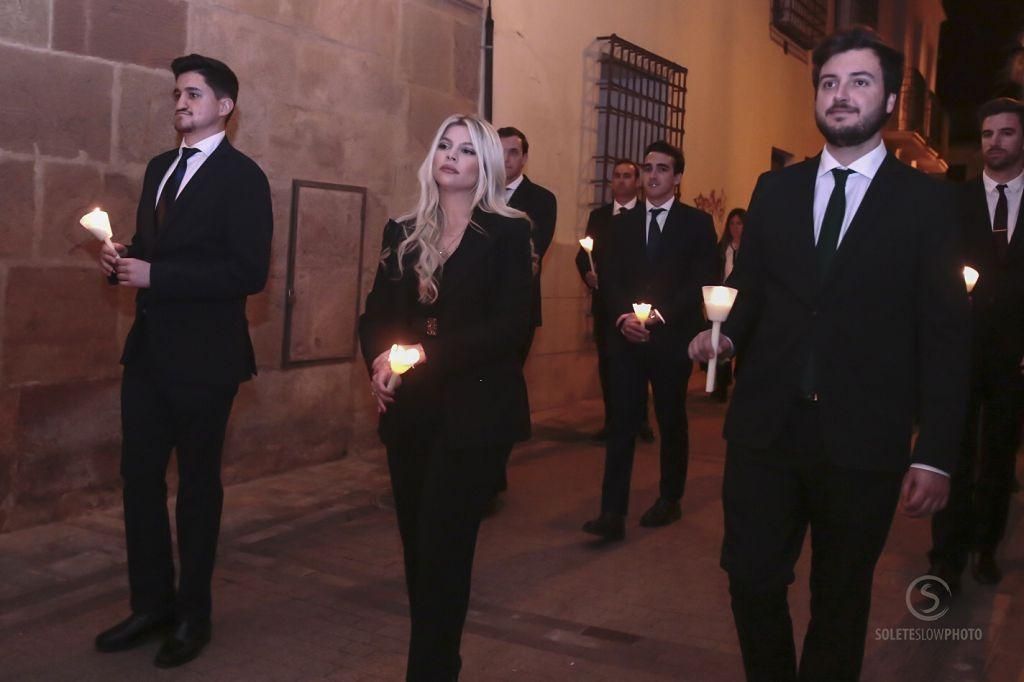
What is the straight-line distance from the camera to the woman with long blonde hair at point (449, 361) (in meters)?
3.58

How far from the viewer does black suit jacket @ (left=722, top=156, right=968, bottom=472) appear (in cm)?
321

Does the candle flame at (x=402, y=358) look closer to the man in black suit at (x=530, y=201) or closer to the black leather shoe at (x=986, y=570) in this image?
the man in black suit at (x=530, y=201)

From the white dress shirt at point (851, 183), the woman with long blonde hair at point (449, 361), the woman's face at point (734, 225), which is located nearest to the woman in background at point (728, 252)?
the woman's face at point (734, 225)

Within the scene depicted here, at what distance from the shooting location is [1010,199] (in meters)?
5.54

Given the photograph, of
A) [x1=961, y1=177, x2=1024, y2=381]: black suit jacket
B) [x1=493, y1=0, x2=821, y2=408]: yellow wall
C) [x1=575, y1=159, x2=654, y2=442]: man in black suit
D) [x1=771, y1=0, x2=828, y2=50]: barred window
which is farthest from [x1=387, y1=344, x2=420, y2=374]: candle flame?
[x1=771, y1=0, x2=828, y2=50]: barred window

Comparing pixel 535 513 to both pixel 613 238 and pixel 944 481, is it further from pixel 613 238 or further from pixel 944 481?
pixel 944 481

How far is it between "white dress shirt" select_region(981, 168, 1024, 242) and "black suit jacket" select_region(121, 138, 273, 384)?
341 cm

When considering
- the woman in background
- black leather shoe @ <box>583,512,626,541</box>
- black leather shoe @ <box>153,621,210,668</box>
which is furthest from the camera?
the woman in background

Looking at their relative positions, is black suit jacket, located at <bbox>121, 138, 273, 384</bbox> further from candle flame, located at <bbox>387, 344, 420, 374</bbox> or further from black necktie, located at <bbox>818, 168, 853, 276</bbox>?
black necktie, located at <bbox>818, 168, 853, 276</bbox>

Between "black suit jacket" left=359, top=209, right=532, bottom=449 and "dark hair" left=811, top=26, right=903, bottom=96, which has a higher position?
"dark hair" left=811, top=26, right=903, bottom=96

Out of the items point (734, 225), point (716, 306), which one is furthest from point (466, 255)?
point (734, 225)

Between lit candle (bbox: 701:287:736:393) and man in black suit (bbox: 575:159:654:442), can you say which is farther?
man in black suit (bbox: 575:159:654:442)

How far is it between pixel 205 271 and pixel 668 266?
3.01 m

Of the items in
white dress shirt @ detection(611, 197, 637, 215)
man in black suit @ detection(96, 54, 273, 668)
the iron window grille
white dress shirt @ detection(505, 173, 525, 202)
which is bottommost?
man in black suit @ detection(96, 54, 273, 668)
